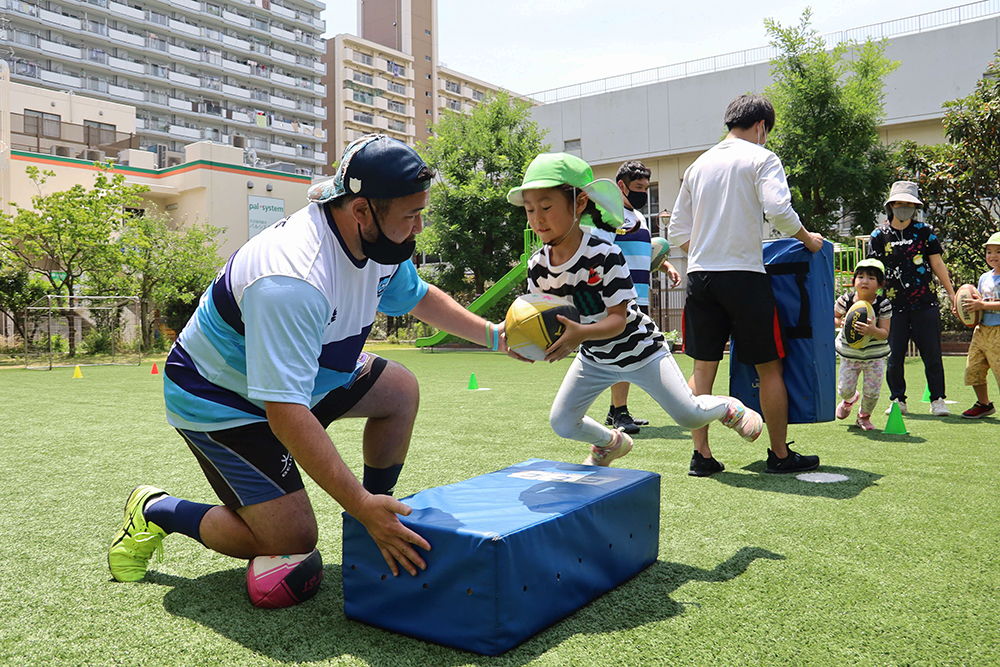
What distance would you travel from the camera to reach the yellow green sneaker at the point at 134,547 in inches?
96.8

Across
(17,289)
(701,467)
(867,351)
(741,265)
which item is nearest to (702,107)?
(17,289)

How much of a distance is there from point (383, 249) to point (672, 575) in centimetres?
147

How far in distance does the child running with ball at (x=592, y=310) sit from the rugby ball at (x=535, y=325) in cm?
3

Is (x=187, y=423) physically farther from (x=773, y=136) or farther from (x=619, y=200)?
(x=773, y=136)

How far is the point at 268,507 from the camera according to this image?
90.7 inches

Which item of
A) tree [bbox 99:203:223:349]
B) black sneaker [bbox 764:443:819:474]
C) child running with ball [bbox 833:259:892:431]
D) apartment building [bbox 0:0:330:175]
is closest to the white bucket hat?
child running with ball [bbox 833:259:892:431]

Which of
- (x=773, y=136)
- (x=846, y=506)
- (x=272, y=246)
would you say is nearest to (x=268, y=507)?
(x=272, y=246)

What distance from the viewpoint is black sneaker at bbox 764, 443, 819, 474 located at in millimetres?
3924

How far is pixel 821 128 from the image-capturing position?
18375 mm

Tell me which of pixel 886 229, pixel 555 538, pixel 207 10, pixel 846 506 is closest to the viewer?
pixel 555 538

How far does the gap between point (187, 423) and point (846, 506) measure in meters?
2.77

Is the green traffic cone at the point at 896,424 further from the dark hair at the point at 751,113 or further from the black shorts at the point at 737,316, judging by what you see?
the dark hair at the point at 751,113

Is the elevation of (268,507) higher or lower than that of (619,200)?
lower

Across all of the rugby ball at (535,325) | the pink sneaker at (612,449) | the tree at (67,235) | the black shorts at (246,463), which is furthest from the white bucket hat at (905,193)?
the tree at (67,235)
